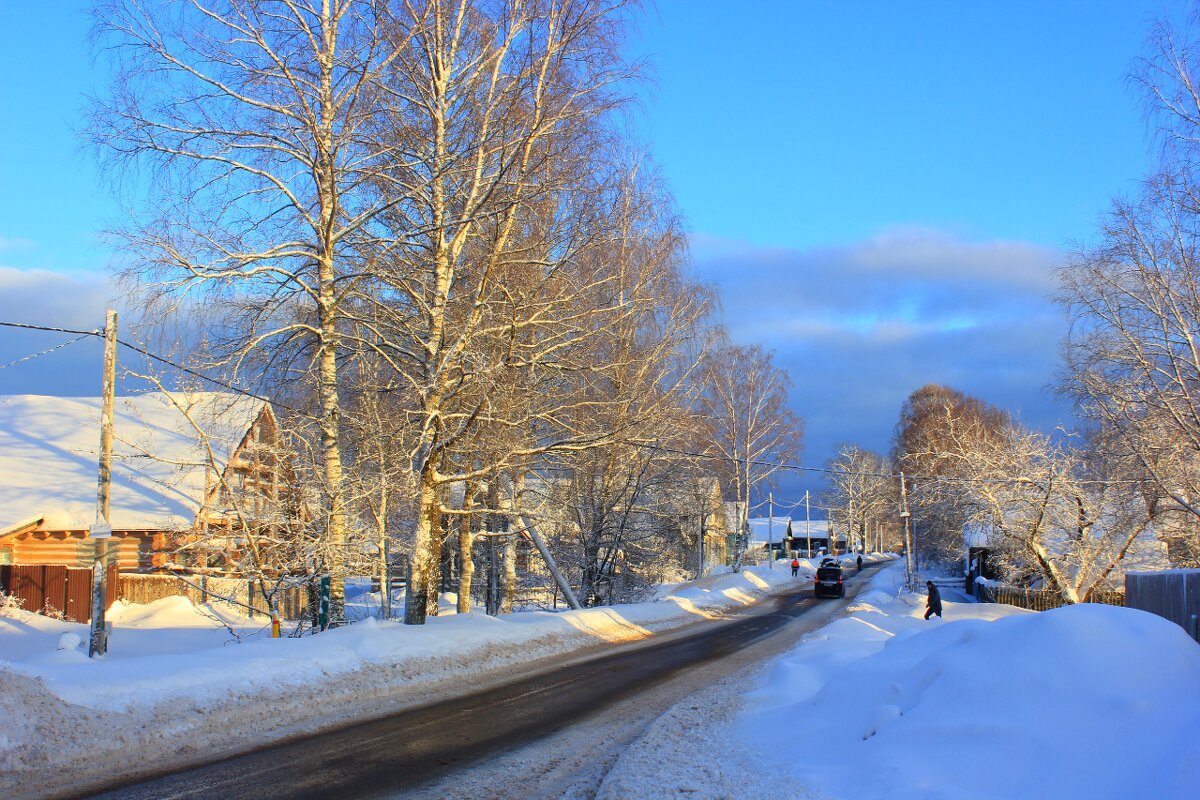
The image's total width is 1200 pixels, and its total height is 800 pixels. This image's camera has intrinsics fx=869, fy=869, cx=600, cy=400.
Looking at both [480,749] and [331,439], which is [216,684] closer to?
[480,749]

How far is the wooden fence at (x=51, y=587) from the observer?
25.2 meters

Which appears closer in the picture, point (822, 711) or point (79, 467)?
point (822, 711)

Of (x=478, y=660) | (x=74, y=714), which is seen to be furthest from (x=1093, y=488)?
(x=74, y=714)

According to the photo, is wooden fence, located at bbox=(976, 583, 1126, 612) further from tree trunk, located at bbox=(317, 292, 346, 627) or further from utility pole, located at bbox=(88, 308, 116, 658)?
utility pole, located at bbox=(88, 308, 116, 658)

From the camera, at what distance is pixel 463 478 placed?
1723 centimetres

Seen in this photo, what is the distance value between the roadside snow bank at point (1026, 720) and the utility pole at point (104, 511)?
9.88m

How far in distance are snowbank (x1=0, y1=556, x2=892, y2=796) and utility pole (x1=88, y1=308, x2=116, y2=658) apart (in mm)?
536

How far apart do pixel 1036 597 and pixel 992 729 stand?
99.1 feet

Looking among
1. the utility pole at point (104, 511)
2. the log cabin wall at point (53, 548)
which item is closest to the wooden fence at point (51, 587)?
the log cabin wall at point (53, 548)

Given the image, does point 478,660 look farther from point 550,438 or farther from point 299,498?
point 550,438

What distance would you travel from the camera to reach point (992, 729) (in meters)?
6.36

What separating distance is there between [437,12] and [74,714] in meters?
13.4

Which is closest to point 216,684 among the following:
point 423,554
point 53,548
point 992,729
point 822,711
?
point 822,711

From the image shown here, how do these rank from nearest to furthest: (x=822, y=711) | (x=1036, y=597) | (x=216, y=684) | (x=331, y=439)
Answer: (x=822, y=711) → (x=216, y=684) → (x=331, y=439) → (x=1036, y=597)
